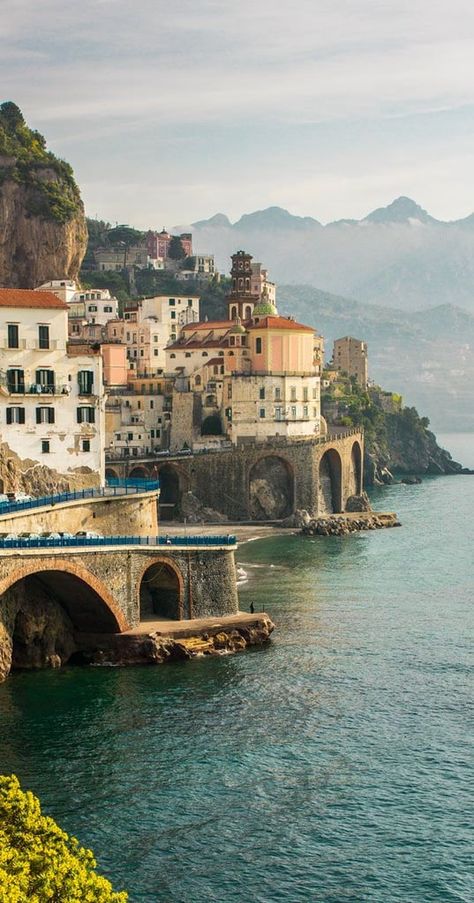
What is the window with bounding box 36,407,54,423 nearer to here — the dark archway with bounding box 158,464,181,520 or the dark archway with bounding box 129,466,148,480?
the dark archway with bounding box 158,464,181,520

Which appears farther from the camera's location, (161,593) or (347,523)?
(347,523)

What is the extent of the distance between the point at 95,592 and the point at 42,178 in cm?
11973

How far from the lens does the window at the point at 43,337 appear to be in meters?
103

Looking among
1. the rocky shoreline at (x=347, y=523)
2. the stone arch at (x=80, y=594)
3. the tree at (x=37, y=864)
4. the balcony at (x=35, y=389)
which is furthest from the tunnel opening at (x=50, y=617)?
the rocky shoreline at (x=347, y=523)

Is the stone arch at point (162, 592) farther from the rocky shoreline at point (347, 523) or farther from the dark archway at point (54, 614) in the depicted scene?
the rocky shoreline at point (347, 523)

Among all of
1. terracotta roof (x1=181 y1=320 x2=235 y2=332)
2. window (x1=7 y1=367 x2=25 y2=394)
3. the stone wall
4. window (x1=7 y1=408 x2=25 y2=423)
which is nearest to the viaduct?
terracotta roof (x1=181 y1=320 x2=235 y2=332)

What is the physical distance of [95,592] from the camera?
3081 inches

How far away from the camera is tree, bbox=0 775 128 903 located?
35.9 m

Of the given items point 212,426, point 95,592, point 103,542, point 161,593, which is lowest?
point 161,593

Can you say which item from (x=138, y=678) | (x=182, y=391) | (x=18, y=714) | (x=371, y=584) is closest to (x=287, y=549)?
(x=371, y=584)

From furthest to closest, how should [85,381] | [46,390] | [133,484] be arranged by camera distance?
→ [85,381] < [46,390] < [133,484]

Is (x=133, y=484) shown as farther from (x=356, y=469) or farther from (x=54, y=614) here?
(x=356, y=469)

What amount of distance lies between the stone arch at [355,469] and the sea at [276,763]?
276 ft

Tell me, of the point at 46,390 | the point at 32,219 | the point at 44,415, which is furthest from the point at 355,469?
the point at 44,415
